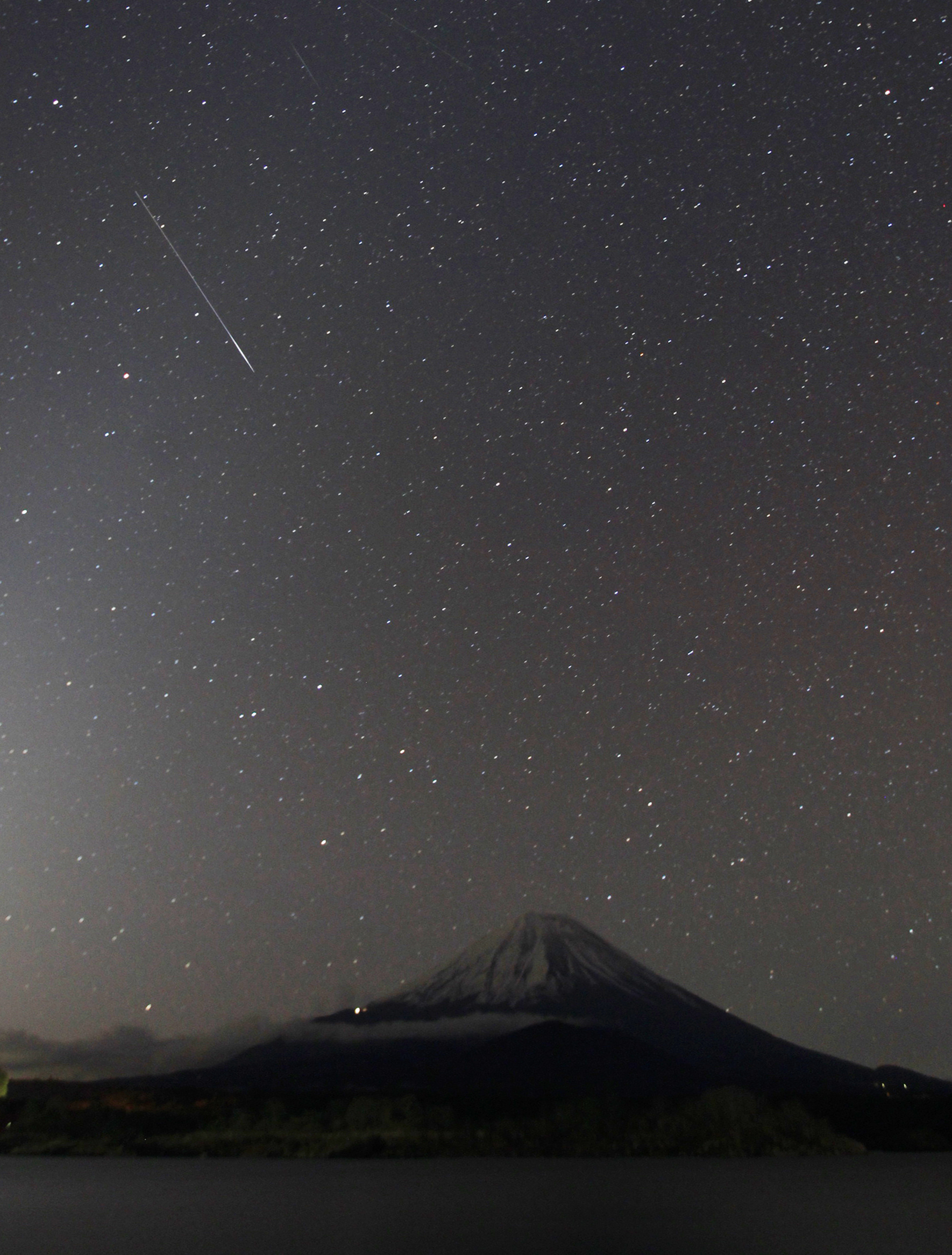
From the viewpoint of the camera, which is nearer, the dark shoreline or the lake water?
the lake water

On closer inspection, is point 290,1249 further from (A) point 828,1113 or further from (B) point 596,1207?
(A) point 828,1113

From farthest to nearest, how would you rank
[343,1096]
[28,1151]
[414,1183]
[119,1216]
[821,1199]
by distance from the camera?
[343,1096]
[28,1151]
[414,1183]
[821,1199]
[119,1216]

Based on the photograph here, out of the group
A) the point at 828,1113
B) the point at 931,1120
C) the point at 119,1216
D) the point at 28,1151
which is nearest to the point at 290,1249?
the point at 119,1216


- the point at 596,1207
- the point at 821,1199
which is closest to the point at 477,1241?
the point at 596,1207

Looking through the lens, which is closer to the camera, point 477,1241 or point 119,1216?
point 477,1241

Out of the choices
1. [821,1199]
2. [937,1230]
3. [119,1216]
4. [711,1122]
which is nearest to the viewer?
[937,1230]

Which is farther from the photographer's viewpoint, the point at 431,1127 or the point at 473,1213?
the point at 431,1127

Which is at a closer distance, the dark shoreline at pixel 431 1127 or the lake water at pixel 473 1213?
the lake water at pixel 473 1213
